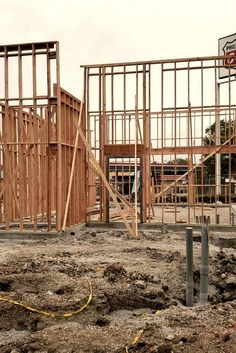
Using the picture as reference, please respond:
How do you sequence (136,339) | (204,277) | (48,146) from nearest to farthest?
(136,339), (204,277), (48,146)

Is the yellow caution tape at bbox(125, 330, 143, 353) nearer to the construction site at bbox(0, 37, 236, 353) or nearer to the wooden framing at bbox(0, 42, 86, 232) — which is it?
the construction site at bbox(0, 37, 236, 353)

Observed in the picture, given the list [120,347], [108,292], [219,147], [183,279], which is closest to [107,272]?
[108,292]

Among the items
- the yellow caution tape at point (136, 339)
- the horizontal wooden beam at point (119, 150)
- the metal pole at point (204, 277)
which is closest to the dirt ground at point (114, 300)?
the yellow caution tape at point (136, 339)

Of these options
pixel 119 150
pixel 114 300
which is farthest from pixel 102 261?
pixel 119 150

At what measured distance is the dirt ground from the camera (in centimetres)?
526

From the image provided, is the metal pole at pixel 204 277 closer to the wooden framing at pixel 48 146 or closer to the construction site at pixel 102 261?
the construction site at pixel 102 261

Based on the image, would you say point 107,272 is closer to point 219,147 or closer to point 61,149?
point 61,149

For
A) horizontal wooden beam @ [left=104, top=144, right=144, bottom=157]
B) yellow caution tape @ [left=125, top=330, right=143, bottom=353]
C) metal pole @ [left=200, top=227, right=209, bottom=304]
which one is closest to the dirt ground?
yellow caution tape @ [left=125, top=330, right=143, bottom=353]

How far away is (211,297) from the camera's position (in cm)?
761

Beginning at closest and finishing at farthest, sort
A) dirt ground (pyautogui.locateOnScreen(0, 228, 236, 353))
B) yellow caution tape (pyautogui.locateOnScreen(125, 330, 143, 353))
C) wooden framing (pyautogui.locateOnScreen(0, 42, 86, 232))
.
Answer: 1. yellow caution tape (pyautogui.locateOnScreen(125, 330, 143, 353))
2. dirt ground (pyautogui.locateOnScreen(0, 228, 236, 353))
3. wooden framing (pyautogui.locateOnScreen(0, 42, 86, 232))

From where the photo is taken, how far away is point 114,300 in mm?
7062

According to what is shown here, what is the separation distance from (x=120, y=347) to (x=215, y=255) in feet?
18.0

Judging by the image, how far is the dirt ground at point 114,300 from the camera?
5.26 metres

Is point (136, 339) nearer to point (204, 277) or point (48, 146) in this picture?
point (204, 277)
